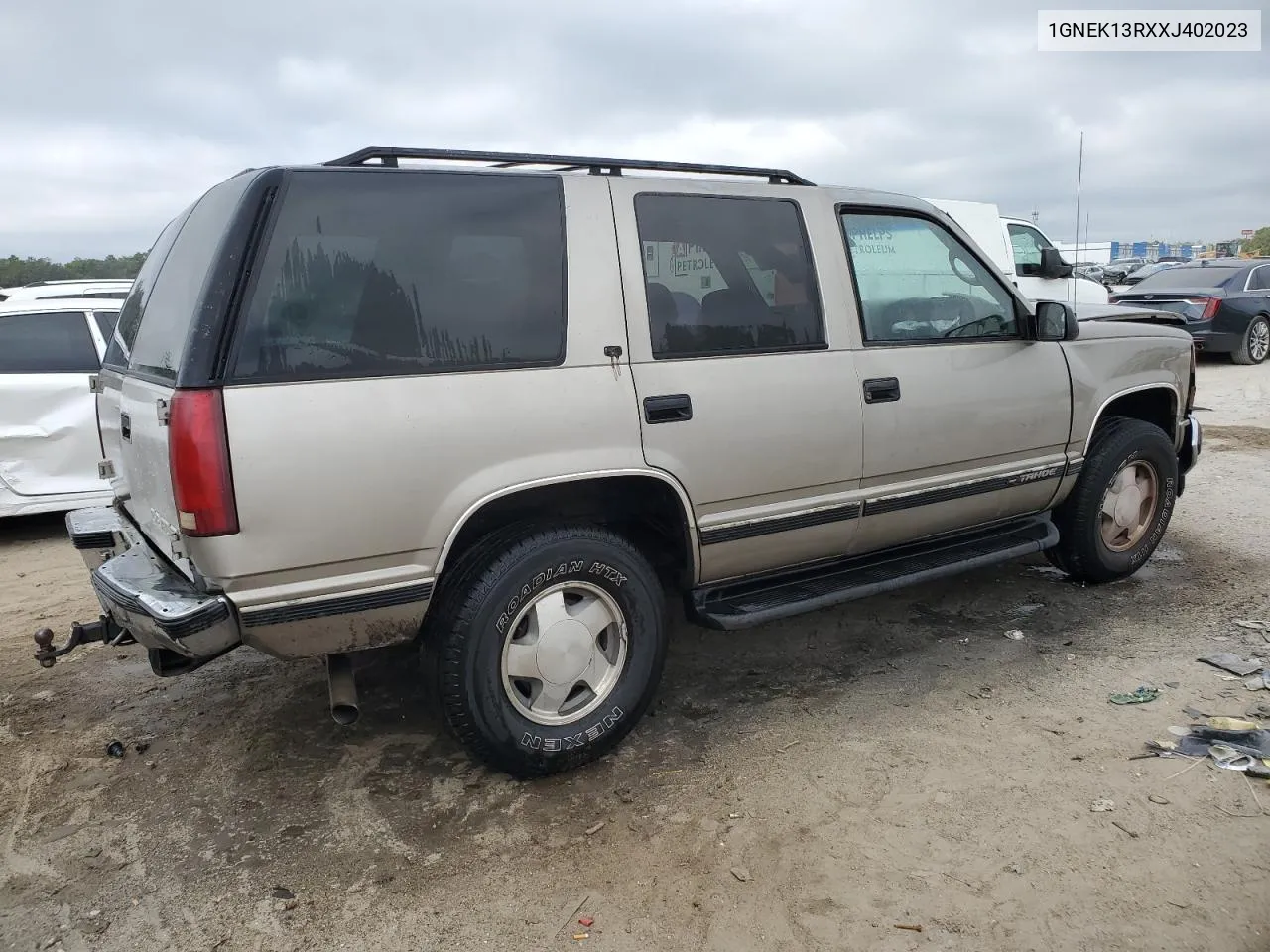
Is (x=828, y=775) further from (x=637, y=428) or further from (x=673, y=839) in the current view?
(x=637, y=428)

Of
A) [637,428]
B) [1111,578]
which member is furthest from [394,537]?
[1111,578]

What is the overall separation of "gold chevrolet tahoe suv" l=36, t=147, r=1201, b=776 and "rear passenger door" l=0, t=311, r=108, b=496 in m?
3.08

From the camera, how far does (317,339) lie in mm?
2676

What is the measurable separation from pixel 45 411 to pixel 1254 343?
1492cm

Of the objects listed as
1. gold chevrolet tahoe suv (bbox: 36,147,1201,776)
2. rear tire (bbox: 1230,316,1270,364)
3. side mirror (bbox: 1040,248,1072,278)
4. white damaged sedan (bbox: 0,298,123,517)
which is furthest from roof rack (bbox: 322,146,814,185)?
rear tire (bbox: 1230,316,1270,364)

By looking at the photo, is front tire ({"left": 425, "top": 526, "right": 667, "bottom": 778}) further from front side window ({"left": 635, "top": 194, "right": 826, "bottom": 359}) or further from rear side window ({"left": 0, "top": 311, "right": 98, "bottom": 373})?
rear side window ({"left": 0, "top": 311, "right": 98, "bottom": 373})

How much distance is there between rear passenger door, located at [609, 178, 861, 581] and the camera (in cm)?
320

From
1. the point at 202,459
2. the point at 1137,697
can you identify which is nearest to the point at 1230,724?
the point at 1137,697

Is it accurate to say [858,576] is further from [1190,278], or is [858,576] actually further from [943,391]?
[1190,278]

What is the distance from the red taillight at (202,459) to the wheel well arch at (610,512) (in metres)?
0.64

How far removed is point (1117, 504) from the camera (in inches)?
185

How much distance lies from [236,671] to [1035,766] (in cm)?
324

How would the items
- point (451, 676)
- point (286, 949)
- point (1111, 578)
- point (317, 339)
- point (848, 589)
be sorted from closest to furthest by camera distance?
point (286, 949) < point (317, 339) < point (451, 676) < point (848, 589) < point (1111, 578)

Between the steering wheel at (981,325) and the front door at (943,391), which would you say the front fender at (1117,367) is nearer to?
the front door at (943,391)
